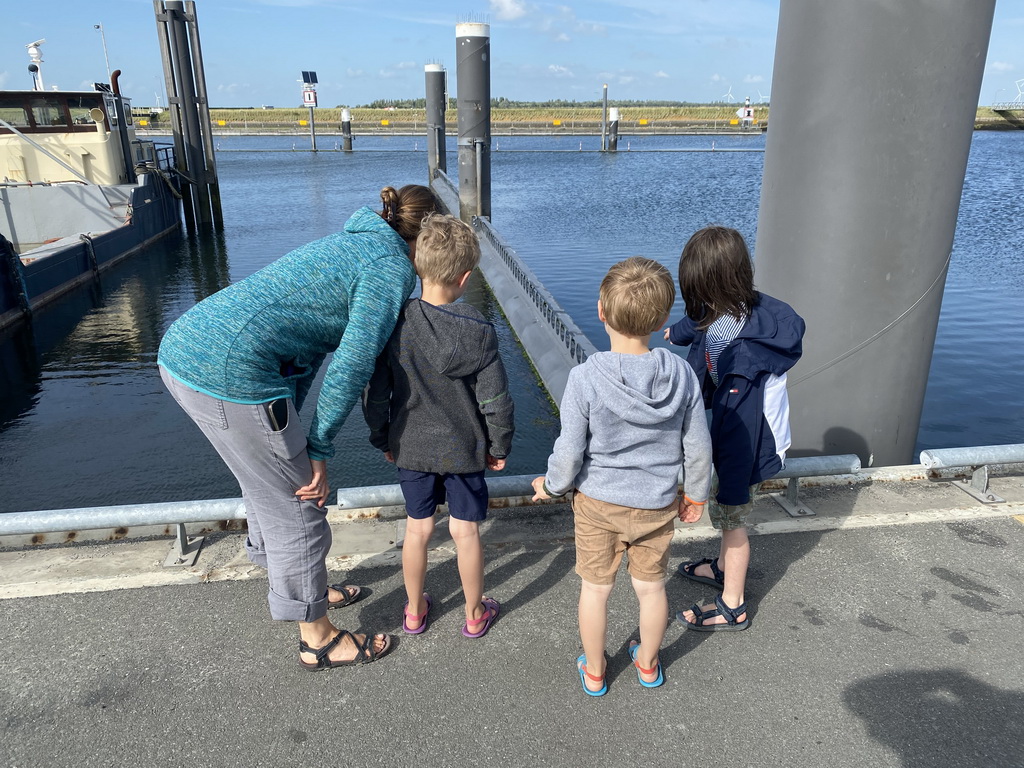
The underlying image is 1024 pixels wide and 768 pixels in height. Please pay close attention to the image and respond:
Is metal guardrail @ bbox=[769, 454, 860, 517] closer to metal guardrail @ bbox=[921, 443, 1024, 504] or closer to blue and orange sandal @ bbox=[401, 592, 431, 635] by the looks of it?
metal guardrail @ bbox=[921, 443, 1024, 504]

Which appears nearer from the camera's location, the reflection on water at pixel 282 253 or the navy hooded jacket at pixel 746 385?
the navy hooded jacket at pixel 746 385

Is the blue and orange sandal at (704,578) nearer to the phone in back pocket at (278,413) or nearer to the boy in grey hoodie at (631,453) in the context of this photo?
the boy in grey hoodie at (631,453)

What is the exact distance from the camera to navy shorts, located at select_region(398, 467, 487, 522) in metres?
2.58

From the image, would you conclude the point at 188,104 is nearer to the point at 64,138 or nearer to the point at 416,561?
the point at 64,138

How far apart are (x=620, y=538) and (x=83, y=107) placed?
19.3 metres

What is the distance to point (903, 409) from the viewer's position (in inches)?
153

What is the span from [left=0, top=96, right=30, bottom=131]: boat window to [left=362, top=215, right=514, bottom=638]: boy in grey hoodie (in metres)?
17.9

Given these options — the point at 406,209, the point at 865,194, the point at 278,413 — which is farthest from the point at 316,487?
the point at 865,194

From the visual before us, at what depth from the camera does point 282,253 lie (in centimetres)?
1761

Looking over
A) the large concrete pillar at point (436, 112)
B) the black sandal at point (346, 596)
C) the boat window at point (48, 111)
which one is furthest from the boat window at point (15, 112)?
the black sandal at point (346, 596)

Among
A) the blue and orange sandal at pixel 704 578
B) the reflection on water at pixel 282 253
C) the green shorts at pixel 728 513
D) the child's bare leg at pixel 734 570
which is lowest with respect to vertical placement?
the reflection on water at pixel 282 253

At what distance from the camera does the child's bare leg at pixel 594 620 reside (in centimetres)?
234

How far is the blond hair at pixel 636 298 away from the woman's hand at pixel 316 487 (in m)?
1.05

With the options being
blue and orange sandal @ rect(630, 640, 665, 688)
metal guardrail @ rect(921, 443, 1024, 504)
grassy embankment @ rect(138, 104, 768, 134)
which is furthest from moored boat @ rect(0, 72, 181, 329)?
grassy embankment @ rect(138, 104, 768, 134)
